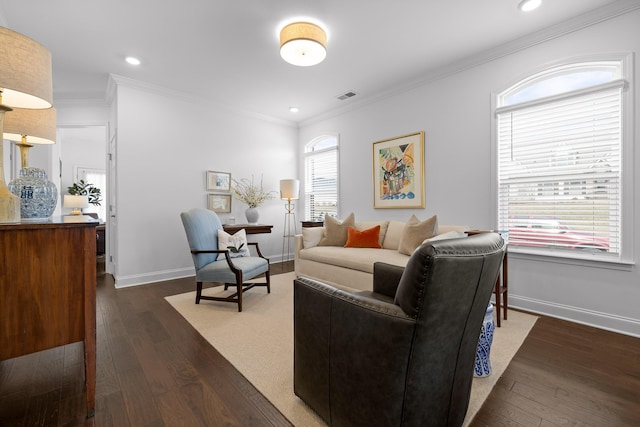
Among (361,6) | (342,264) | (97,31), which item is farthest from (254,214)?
(361,6)

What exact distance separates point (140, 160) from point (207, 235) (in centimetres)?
177

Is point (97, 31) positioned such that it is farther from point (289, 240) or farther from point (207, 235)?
point (289, 240)

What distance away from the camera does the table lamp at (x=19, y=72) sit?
3.83ft

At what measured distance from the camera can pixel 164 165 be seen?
428cm

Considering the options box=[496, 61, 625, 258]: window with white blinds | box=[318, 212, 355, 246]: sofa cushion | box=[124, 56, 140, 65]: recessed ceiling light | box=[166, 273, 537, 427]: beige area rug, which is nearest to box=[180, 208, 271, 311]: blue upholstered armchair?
box=[166, 273, 537, 427]: beige area rug

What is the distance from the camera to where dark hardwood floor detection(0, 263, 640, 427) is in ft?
4.76

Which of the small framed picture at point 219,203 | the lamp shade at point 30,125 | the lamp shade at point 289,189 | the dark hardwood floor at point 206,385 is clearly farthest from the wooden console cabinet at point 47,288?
the lamp shade at point 289,189

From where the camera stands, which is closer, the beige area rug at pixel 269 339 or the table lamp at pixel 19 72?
the table lamp at pixel 19 72

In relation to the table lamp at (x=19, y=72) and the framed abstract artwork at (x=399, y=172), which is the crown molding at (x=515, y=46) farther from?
the table lamp at (x=19, y=72)

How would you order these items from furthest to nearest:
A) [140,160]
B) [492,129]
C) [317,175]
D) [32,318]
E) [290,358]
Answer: [317,175] → [140,160] → [492,129] → [290,358] → [32,318]

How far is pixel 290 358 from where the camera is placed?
2.03 metres

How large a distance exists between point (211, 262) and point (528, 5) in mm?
3981

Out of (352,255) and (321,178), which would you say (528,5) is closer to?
(352,255)

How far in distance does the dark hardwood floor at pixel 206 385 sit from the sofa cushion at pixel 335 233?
2188 millimetres
